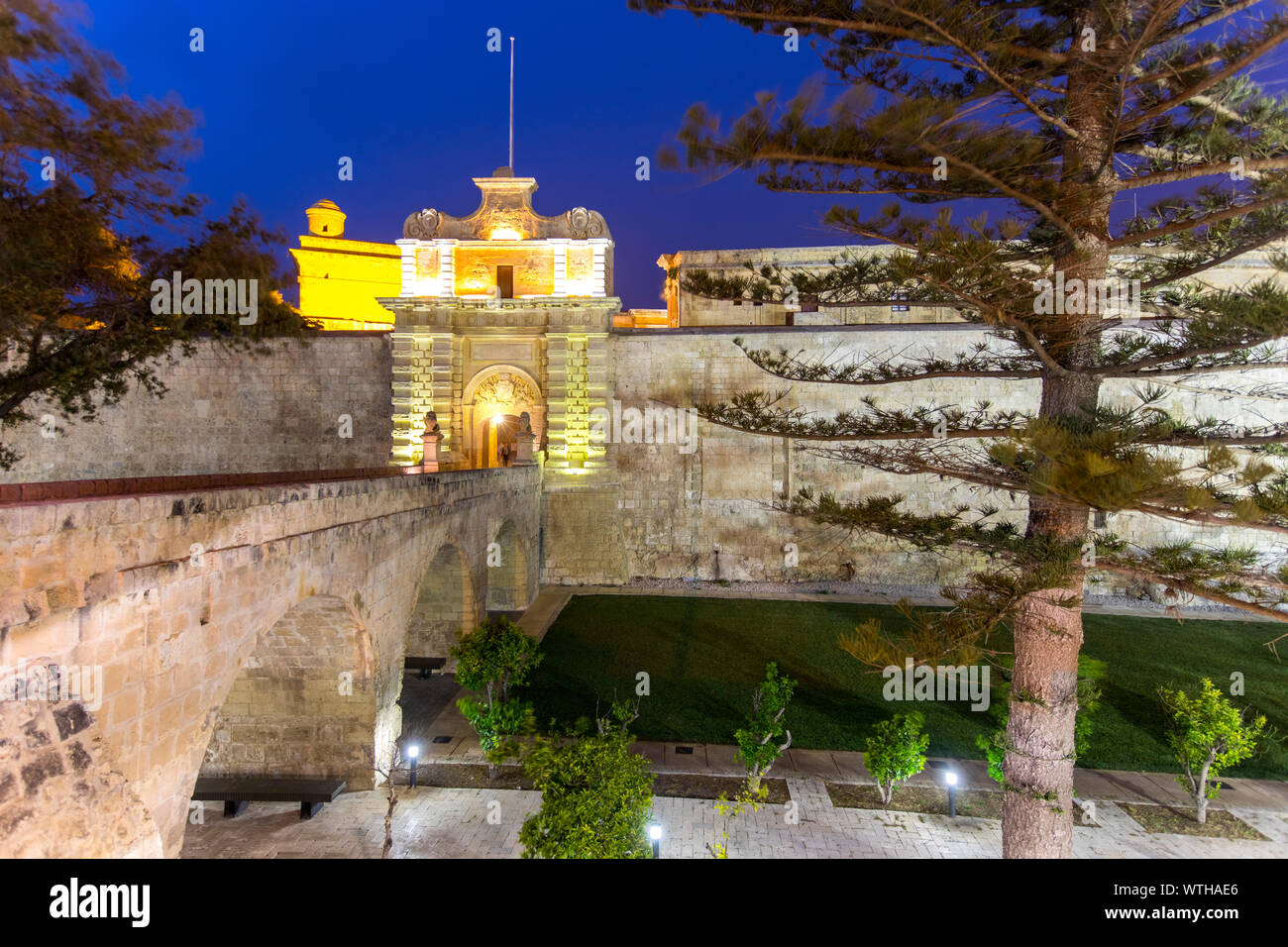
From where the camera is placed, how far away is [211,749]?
316 inches

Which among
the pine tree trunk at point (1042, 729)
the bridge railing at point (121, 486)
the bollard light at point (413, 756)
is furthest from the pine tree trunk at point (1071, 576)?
the bridge railing at point (121, 486)

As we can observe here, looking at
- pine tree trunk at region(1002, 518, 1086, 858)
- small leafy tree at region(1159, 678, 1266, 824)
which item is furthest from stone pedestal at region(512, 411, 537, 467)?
small leafy tree at region(1159, 678, 1266, 824)

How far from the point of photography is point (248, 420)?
18.9 m

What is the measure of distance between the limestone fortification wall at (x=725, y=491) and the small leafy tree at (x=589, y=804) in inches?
508

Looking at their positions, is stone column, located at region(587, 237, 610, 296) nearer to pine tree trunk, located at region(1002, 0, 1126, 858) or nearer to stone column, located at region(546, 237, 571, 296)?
stone column, located at region(546, 237, 571, 296)

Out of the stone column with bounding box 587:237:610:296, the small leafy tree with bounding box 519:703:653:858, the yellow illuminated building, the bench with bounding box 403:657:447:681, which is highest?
the yellow illuminated building

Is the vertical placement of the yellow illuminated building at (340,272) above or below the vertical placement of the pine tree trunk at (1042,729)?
Answer: above

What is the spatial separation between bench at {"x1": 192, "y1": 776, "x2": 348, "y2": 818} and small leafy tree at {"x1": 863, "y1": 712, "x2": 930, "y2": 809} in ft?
21.1

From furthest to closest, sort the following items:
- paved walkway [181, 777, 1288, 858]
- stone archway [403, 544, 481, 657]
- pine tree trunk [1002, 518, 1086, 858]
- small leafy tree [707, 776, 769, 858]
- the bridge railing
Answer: stone archway [403, 544, 481, 657] < small leafy tree [707, 776, 769, 858] < paved walkway [181, 777, 1288, 858] < pine tree trunk [1002, 518, 1086, 858] < the bridge railing

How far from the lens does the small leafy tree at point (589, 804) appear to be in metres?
5.25

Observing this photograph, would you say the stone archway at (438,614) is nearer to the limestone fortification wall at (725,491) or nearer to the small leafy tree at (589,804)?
the limestone fortification wall at (725,491)

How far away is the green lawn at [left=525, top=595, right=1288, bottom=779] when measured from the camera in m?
9.71

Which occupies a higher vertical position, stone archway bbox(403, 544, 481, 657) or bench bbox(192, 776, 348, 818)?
stone archway bbox(403, 544, 481, 657)
